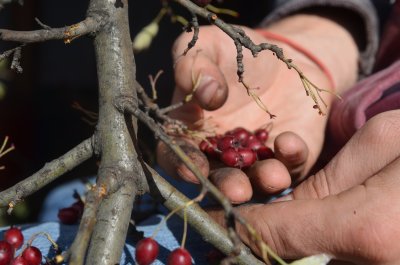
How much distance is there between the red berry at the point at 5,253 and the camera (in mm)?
898

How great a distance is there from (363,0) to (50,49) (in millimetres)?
1991

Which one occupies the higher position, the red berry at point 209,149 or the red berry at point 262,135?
the red berry at point 209,149

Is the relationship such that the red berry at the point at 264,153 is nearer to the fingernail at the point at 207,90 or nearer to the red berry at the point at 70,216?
the fingernail at the point at 207,90

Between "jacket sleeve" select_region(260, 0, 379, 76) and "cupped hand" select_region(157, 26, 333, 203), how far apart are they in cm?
22

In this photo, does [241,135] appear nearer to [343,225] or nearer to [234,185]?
A: [234,185]

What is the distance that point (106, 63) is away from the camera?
854 millimetres

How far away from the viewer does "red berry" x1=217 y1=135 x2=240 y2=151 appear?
1.18 m

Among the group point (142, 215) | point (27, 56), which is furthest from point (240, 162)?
point (27, 56)

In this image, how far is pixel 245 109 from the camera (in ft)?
4.97

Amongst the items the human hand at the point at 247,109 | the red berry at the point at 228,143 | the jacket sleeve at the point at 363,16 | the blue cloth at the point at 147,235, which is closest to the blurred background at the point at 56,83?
the jacket sleeve at the point at 363,16

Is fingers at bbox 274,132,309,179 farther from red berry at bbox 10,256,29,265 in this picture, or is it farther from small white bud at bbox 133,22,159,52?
red berry at bbox 10,256,29,265

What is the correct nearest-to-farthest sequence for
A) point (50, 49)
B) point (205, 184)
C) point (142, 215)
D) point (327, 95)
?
point (205, 184), point (142, 215), point (327, 95), point (50, 49)

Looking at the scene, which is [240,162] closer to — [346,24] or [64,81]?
[346,24]

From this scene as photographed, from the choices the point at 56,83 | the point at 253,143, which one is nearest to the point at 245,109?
the point at 253,143
